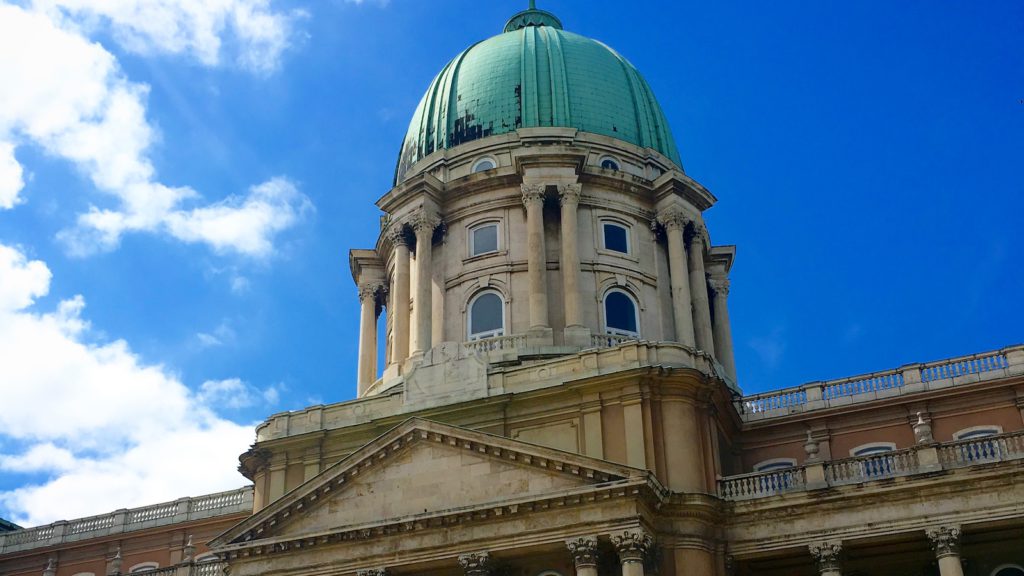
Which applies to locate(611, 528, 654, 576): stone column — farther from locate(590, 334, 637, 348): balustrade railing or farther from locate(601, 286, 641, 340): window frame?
locate(601, 286, 641, 340): window frame

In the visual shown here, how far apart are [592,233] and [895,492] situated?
2107 cm

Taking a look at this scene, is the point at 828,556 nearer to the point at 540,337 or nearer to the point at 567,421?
the point at 567,421

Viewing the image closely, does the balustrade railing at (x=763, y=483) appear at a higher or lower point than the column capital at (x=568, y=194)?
lower

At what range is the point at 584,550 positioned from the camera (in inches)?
1368

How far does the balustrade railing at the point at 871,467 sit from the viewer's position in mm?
36094

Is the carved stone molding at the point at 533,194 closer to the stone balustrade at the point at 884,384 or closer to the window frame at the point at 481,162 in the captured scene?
the window frame at the point at 481,162

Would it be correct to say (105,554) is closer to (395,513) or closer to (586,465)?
(395,513)

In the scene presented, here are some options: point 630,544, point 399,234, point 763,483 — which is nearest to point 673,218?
point 399,234

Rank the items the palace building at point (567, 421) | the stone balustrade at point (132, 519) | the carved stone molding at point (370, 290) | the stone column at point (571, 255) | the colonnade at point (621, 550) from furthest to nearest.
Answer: the carved stone molding at point (370, 290) → the stone balustrade at point (132, 519) → the stone column at point (571, 255) → the palace building at point (567, 421) → the colonnade at point (621, 550)

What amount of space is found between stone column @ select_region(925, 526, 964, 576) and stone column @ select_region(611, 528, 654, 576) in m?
8.56


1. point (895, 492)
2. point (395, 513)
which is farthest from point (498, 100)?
point (895, 492)

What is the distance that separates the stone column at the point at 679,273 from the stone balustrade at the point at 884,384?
6.92m

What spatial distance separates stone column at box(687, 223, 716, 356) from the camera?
5288 cm

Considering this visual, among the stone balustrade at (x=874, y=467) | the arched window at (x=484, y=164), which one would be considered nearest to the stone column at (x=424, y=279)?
the arched window at (x=484, y=164)
